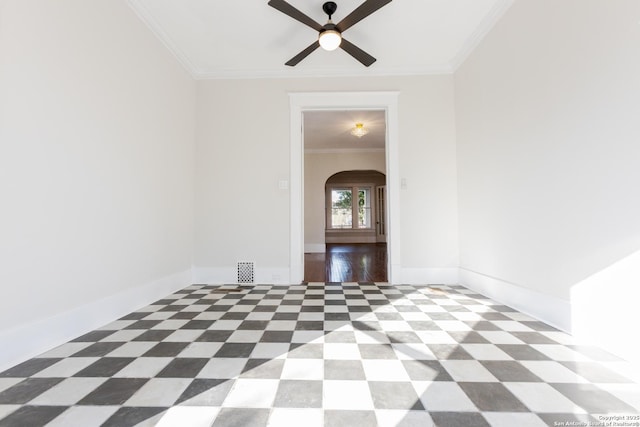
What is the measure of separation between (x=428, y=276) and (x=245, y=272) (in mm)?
2288

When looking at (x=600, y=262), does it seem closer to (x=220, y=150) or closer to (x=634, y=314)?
(x=634, y=314)

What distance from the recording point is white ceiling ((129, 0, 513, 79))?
250cm

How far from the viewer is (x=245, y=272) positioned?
343 centimetres

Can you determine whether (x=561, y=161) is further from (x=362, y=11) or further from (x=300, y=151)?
(x=300, y=151)

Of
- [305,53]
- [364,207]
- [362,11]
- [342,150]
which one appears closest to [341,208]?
[364,207]

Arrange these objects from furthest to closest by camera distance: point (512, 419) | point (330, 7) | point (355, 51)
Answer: point (355, 51) → point (330, 7) → point (512, 419)

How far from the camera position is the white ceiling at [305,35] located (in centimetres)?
250

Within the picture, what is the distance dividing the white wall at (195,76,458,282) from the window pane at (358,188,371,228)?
765cm

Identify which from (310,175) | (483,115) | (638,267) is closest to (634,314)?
(638,267)

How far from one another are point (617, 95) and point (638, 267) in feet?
3.22

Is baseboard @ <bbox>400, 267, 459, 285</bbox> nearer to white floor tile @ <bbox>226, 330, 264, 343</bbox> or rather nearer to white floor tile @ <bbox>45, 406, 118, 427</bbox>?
white floor tile @ <bbox>226, 330, 264, 343</bbox>

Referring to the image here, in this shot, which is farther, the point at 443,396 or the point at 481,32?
the point at 481,32

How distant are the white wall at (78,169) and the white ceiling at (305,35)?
14.9 inches

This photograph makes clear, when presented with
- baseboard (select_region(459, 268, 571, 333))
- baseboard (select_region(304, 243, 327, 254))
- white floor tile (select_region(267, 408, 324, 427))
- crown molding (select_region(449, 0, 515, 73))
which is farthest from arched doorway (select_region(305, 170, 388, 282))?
white floor tile (select_region(267, 408, 324, 427))
